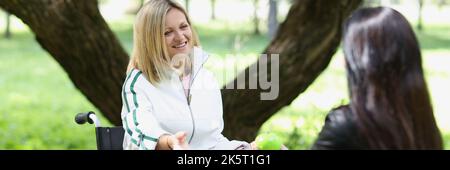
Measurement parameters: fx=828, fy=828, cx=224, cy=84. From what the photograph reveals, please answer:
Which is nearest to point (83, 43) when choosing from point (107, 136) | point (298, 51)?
point (298, 51)

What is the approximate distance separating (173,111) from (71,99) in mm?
7949

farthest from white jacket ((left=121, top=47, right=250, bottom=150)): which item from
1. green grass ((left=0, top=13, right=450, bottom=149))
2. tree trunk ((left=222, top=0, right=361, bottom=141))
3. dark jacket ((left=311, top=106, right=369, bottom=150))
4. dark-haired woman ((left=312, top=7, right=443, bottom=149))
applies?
green grass ((left=0, top=13, right=450, bottom=149))

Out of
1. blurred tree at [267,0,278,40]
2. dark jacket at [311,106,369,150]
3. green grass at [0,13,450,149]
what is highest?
dark jacket at [311,106,369,150]

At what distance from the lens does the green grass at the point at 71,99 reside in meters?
7.36

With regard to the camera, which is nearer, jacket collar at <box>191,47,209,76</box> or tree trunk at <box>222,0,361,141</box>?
jacket collar at <box>191,47,209,76</box>

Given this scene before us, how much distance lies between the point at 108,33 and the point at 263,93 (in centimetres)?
91

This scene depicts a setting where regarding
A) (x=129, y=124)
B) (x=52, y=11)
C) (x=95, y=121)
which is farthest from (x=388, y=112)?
(x=52, y=11)

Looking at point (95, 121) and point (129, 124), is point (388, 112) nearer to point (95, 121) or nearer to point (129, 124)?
point (129, 124)

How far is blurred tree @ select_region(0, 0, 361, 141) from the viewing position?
393 centimetres

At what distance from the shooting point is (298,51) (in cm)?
428

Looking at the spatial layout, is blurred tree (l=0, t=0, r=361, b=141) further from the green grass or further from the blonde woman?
the blonde woman

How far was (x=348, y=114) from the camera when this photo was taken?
195 cm

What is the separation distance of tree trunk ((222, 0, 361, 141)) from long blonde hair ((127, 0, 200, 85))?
1689mm

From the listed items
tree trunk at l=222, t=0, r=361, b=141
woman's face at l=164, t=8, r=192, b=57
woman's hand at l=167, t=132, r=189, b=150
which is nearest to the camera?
woman's hand at l=167, t=132, r=189, b=150
